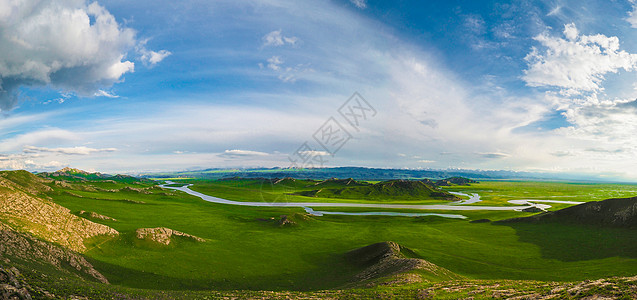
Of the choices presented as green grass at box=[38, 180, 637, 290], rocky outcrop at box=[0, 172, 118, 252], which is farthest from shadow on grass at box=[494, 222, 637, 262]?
rocky outcrop at box=[0, 172, 118, 252]

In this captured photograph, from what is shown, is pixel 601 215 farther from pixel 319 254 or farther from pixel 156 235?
pixel 156 235

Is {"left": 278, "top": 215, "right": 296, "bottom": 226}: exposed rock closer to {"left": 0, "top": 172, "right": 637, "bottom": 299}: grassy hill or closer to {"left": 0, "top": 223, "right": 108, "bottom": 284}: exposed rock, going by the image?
{"left": 0, "top": 172, "right": 637, "bottom": 299}: grassy hill

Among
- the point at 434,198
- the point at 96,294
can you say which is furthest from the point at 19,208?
the point at 434,198

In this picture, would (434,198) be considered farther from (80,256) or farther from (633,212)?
(80,256)

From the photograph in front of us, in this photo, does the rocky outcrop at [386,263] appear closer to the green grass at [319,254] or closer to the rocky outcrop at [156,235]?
the green grass at [319,254]

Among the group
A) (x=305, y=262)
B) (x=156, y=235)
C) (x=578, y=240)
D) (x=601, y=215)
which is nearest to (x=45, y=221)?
(x=156, y=235)

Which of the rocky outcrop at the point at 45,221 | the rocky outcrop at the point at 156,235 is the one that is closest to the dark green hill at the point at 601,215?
the rocky outcrop at the point at 156,235
